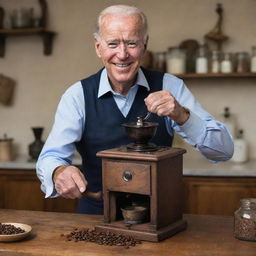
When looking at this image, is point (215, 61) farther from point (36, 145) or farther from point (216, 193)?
point (36, 145)

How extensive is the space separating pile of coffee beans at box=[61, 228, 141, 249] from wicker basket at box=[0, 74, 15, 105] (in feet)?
10.8

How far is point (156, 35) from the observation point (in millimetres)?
5105

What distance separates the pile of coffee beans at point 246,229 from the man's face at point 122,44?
2.93 ft

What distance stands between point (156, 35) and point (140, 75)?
7.71 feet

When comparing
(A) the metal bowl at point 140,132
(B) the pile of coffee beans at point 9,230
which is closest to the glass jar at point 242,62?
(A) the metal bowl at point 140,132

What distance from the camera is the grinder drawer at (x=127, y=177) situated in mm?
2191

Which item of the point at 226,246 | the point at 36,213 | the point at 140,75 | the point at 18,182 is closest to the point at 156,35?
the point at 18,182

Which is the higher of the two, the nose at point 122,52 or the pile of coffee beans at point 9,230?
the nose at point 122,52

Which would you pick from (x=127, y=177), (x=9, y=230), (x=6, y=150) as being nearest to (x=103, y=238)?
(x=127, y=177)

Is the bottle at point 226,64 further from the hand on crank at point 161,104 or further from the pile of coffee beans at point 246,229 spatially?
the pile of coffee beans at point 246,229

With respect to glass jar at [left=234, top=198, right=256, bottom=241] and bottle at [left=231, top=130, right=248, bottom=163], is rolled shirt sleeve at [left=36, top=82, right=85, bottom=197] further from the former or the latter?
bottle at [left=231, top=130, right=248, bottom=163]

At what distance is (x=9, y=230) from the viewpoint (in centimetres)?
224

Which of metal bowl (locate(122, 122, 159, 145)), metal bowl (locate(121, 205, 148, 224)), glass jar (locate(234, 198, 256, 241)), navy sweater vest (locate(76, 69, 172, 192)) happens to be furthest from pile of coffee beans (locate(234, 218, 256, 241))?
navy sweater vest (locate(76, 69, 172, 192))

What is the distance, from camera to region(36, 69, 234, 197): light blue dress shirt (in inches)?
97.6
